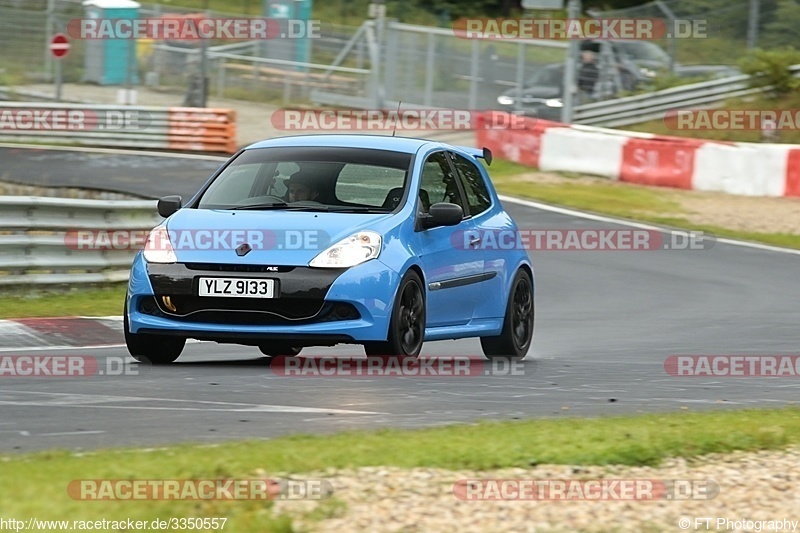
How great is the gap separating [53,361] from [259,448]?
411cm

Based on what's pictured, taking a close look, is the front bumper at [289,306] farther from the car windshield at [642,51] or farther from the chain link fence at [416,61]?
the car windshield at [642,51]

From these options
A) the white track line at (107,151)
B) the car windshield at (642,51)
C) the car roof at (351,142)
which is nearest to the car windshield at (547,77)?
the car windshield at (642,51)

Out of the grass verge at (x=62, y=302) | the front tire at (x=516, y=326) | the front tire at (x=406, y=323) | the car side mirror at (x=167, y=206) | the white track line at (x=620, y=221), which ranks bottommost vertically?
the white track line at (x=620, y=221)

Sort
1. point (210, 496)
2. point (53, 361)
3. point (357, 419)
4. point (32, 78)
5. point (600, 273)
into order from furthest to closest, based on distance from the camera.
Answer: point (32, 78) → point (600, 273) → point (53, 361) → point (357, 419) → point (210, 496)

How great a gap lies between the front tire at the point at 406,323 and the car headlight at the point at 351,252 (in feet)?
0.92

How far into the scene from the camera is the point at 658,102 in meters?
34.8

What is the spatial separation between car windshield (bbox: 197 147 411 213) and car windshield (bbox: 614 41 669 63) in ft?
82.4

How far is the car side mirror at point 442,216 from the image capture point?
10281mm

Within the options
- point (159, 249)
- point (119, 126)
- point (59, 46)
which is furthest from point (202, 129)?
point (159, 249)

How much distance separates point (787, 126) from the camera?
105 ft

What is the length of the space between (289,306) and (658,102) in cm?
2627

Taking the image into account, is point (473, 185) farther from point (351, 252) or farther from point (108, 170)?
point (108, 170)

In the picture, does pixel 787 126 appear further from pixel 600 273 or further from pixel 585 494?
pixel 585 494

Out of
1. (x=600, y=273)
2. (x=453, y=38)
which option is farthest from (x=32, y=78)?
(x=600, y=273)
